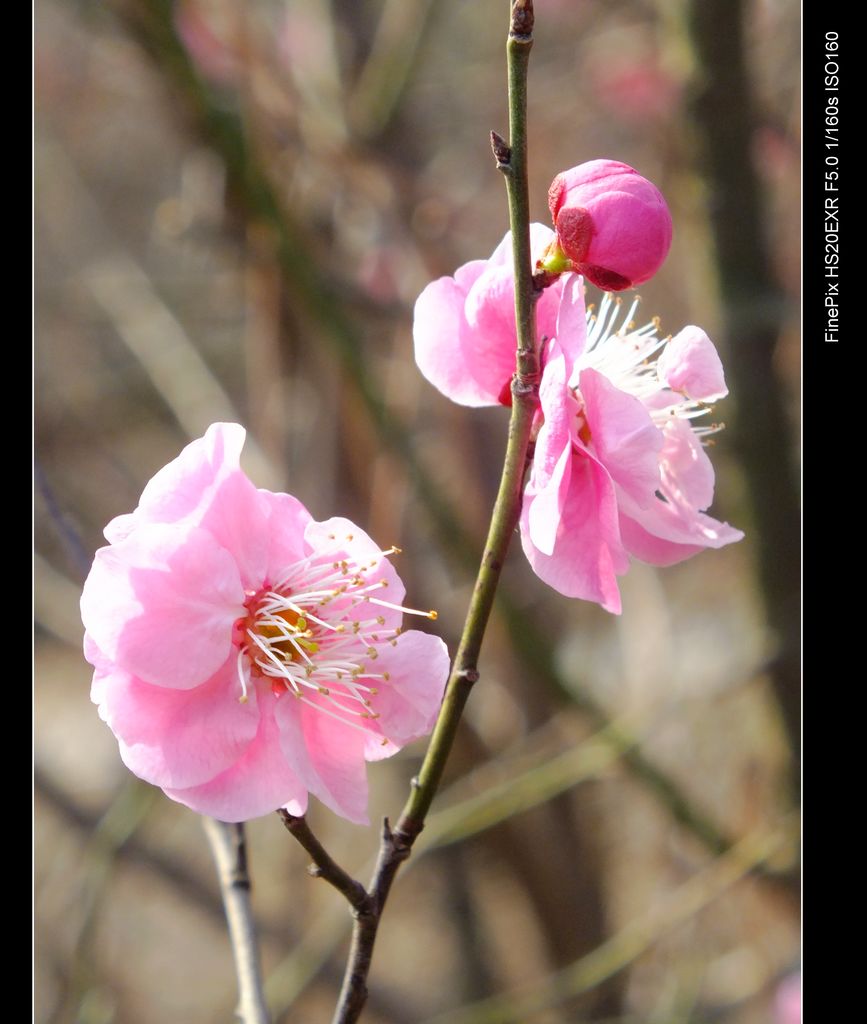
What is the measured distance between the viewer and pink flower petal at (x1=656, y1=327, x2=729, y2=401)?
777mm

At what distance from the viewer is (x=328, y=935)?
6.23ft

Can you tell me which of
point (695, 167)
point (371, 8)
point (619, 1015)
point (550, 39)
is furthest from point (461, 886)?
point (550, 39)

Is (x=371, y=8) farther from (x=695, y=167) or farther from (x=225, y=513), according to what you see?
(x=225, y=513)

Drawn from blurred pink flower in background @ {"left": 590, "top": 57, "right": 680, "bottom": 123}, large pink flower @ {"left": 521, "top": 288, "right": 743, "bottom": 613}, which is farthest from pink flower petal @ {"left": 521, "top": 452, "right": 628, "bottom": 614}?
blurred pink flower in background @ {"left": 590, "top": 57, "right": 680, "bottom": 123}

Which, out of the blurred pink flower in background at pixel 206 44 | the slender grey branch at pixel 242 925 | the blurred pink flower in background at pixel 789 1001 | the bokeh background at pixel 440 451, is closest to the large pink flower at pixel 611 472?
the slender grey branch at pixel 242 925

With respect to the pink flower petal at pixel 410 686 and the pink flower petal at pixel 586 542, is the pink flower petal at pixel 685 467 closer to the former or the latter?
the pink flower petal at pixel 586 542

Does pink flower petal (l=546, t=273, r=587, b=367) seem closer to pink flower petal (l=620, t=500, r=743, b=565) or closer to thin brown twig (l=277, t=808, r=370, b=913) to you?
pink flower petal (l=620, t=500, r=743, b=565)

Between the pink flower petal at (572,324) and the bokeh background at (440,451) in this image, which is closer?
the pink flower petal at (572,324)

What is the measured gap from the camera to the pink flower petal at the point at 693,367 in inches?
30.6

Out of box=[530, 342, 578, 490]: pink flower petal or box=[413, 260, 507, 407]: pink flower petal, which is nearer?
box=[530, 342, 578, 490]: pink flower petal

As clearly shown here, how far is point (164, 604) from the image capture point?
27.2 inches

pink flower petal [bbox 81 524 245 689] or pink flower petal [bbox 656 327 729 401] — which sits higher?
pink flower petal [bbox 656 327 729 401]

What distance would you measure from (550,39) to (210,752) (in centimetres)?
282

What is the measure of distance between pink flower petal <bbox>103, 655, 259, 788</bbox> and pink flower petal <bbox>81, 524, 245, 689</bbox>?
21 mm
